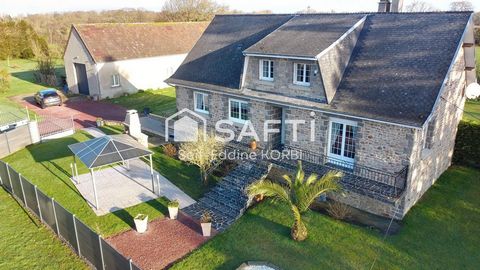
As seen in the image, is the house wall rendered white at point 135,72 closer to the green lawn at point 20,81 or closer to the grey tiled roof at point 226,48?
the green lawn at point 20,81

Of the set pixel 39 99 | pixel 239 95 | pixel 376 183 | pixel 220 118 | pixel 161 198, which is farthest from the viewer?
pixel 39 99

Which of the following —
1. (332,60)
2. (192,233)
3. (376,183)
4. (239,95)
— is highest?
(332,60)

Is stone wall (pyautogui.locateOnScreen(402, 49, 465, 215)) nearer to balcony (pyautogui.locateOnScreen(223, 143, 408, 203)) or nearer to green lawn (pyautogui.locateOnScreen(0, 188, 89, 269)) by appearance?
balcony (pyautogui.locateOnScreen(223, 143, 408, 203))

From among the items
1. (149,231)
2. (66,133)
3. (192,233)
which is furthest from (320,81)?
(66,133)

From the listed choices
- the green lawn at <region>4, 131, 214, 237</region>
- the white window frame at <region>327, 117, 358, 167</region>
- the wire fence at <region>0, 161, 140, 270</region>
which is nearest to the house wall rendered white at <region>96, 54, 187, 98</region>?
the green lawn at <region>4, 131, 214, 237</region>

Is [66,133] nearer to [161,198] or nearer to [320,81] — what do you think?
[161,198]
